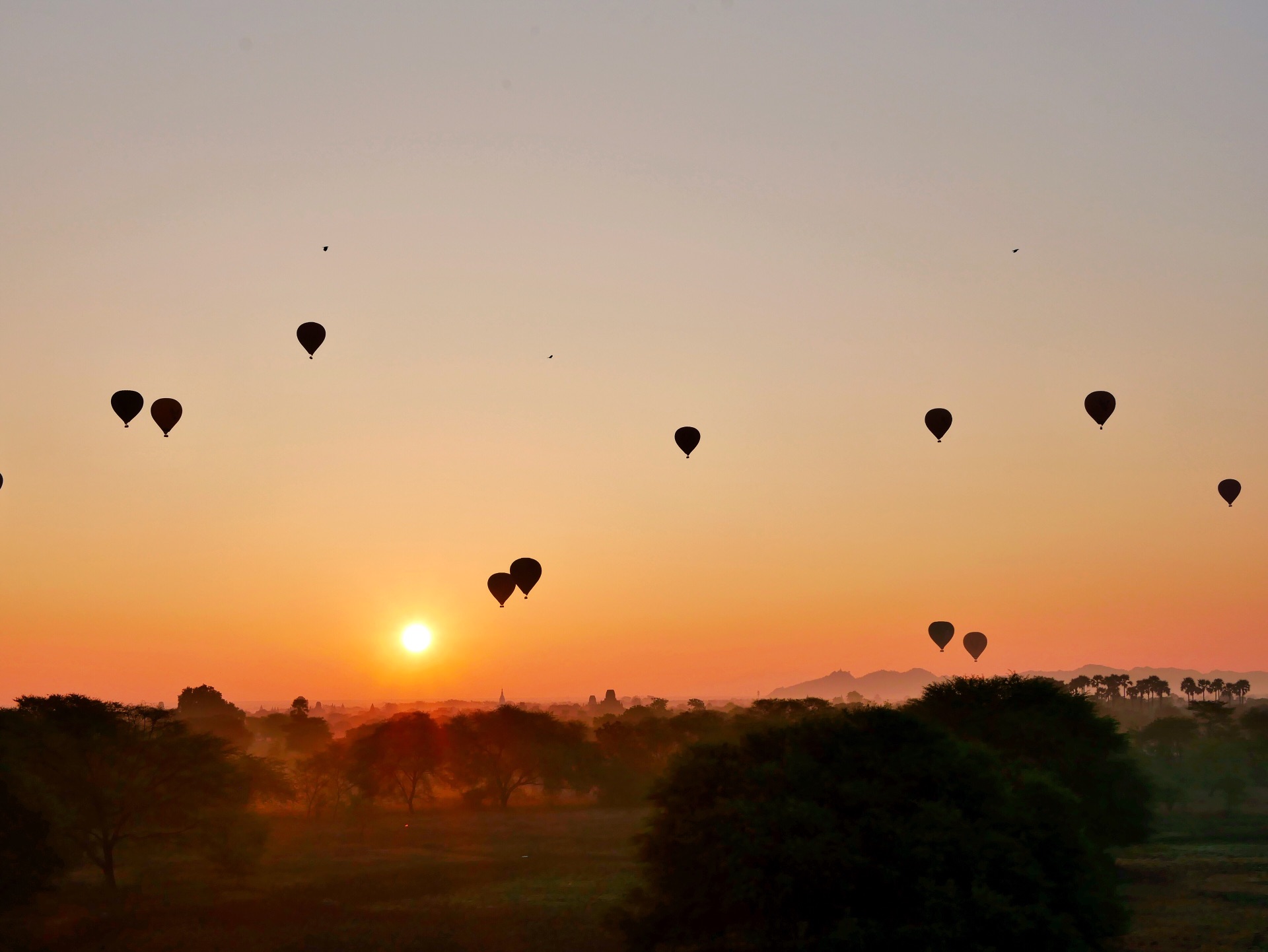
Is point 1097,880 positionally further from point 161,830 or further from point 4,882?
point 161,830

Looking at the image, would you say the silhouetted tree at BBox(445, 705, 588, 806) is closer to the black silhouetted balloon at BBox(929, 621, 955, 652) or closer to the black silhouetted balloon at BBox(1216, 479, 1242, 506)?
the black silhouetted balloon at BBox(929, 621, 955, 652)

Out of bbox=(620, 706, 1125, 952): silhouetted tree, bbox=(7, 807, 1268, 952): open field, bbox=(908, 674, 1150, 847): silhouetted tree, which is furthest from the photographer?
bbox=(908, 674, 1150, 847): silhouetted tree

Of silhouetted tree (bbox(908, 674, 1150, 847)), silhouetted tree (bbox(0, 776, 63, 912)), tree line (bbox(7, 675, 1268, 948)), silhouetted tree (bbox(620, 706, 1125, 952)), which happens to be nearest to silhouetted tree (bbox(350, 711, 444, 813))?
tree line (bbox(7, 675, 1268, 948))

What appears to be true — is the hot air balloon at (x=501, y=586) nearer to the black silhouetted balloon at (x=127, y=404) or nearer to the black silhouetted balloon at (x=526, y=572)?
the black silhouetted balloon at (x=526, y=572)

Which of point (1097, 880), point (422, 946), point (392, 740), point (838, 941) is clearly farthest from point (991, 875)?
point (392, 740)

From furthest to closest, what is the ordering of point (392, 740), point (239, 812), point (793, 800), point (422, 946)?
1. point (392, 740)
2. point (239, 812)
3. point (422, 946)
4. point (793, 800)

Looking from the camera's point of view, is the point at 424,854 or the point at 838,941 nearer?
the point at 838,941

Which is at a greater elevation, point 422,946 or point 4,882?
point 4,882
